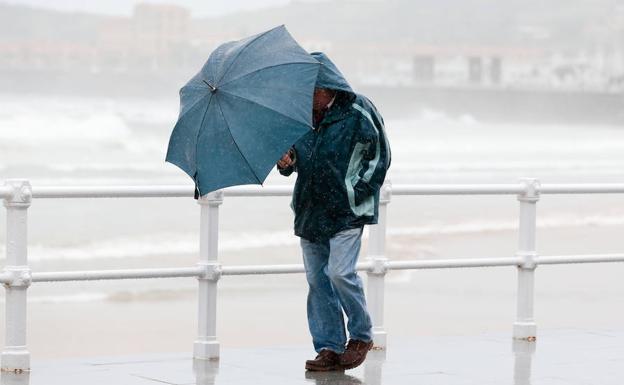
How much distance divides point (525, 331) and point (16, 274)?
3292 mm

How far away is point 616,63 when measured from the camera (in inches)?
5694

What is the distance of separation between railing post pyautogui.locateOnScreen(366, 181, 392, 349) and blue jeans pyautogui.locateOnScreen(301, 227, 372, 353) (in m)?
1.03

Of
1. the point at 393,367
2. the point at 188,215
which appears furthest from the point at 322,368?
the point at 188,215

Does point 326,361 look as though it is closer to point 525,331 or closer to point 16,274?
point 16,274

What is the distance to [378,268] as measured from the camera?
8.36 metres

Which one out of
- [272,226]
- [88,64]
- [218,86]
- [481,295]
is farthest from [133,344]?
[88,64]

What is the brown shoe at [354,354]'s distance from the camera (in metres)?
7.18

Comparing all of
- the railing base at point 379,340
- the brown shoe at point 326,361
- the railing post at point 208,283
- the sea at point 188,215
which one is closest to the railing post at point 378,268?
the railing base at point 379,340

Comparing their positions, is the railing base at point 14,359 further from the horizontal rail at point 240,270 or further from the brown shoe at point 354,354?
the brown shoe at point 354,354

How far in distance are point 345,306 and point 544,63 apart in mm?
137414

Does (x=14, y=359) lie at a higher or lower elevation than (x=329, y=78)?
lower

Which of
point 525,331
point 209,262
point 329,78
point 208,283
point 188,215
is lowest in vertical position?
point 525,331

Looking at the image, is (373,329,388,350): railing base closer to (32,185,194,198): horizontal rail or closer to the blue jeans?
the blue jeans

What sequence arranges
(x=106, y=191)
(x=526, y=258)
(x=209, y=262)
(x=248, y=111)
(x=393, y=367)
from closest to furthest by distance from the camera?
(x=248, y=111), (x=106, y=191), (x=393, y=367), (x=209, y=262), (x=526, y=258)
